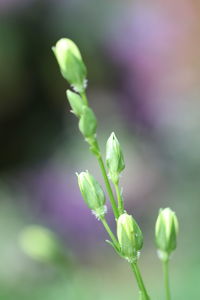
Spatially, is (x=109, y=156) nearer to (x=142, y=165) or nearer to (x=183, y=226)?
(x=183, y=226)

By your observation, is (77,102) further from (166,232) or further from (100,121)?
(100,121)

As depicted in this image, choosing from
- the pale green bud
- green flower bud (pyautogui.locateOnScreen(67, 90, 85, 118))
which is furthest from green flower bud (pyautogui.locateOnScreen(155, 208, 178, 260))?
the pale green bud

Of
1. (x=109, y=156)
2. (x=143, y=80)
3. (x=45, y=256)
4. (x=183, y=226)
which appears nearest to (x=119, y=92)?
(x=143, y=80)

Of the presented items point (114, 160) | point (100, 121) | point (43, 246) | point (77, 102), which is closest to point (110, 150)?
point (114, 160)

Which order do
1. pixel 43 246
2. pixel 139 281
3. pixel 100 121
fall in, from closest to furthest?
1. pixel 139 281
2. pixel 43 246
3. pixel 100 121

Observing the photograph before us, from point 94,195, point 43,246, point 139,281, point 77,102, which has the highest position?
point 43,246
